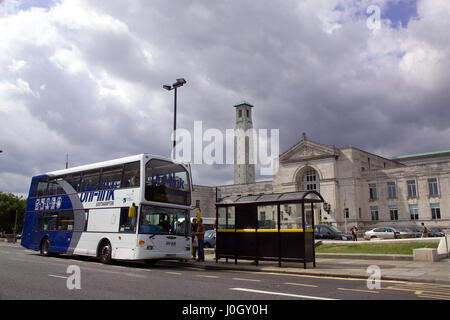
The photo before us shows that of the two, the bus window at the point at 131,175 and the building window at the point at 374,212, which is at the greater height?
the building window at the point at 374,212

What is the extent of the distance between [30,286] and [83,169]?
10.2 m

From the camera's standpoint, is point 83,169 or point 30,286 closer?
point 30,286

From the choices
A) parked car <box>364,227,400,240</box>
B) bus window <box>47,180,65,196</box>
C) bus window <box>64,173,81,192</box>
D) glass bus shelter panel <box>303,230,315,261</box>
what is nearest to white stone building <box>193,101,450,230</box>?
parked car <box>364,227,400,240</box>

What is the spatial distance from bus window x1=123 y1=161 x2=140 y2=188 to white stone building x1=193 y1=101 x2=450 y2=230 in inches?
1495

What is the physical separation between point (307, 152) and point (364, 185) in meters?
10.6

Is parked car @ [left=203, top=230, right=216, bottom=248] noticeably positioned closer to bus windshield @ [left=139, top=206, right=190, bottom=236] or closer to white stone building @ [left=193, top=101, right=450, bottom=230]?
bus windshield @ [left=139, top=206, right=190, bottom=236]

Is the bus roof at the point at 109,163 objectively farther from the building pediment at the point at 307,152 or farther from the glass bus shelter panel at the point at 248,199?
the building pediment at the point at 307,152

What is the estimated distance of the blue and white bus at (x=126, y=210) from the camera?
49.6ft

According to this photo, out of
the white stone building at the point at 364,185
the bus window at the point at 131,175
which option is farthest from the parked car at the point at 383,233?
the bus window at the point at 131,175

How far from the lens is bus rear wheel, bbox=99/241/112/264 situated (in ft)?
Result: 52.9

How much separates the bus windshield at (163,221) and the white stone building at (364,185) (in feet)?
120

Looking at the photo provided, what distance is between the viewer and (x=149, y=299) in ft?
24.2
